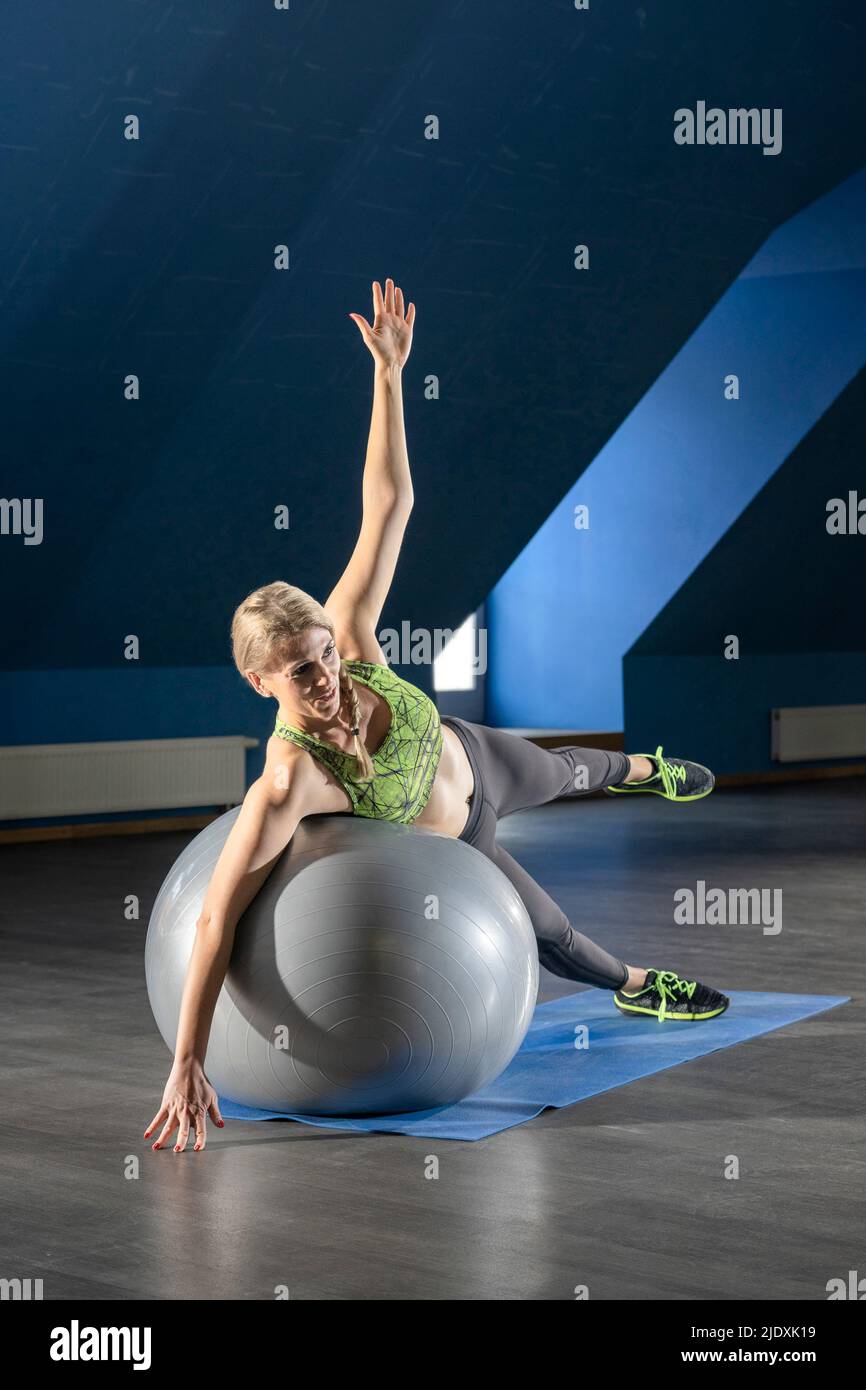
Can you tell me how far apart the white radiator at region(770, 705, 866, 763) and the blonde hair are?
32.3 ft

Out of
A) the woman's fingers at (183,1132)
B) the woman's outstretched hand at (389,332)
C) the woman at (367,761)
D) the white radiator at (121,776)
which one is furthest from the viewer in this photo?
the white radiator at (121,776)

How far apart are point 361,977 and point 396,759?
51cm

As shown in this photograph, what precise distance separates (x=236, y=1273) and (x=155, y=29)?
4.79 metres

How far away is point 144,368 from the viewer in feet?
25.4

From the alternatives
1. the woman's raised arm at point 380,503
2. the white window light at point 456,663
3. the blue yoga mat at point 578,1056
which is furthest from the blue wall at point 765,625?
the woman's raised arm at point 380,503

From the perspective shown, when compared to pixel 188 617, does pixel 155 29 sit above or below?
above

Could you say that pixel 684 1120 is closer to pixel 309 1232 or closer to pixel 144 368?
pixel 309 1232

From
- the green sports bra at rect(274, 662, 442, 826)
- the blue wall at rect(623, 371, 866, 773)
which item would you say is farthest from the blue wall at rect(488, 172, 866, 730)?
the green sports bra at rect(274, 662, 442, 826)

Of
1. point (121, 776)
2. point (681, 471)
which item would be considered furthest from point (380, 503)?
point (681, 471)

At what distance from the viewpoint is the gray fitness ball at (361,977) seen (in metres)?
3.53

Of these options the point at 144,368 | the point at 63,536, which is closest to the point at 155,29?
the point at 144,368

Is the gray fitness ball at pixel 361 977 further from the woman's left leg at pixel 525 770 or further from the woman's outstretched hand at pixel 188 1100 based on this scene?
the woman's left leg at pixel 525 770

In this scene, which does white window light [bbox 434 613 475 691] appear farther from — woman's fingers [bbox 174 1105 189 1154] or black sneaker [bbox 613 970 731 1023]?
woman's fingers [bbox 174 1105 189 1154]
